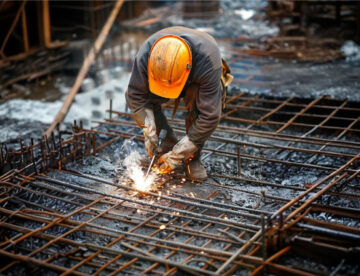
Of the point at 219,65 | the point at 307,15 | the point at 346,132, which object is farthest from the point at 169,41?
the point at 307,15

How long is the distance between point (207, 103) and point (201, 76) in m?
0.29

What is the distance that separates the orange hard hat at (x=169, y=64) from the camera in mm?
4392

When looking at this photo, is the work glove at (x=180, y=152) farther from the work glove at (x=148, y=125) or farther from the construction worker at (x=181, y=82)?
the work glove at (x=148, y=125)

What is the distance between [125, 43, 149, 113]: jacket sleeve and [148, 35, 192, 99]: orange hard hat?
0.18 meters

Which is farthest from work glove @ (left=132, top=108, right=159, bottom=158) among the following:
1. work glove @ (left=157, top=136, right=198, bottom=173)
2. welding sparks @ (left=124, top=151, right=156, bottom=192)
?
welding sparks @ (left=124, top=151, right=156, bottom=192)

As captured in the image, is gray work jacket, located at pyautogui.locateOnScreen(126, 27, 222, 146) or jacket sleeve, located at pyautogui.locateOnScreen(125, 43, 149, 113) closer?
gray work jacket, located at pyautogui.locateOnScreen(126, 27, 222, 146)

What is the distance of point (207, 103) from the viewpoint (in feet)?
15.3

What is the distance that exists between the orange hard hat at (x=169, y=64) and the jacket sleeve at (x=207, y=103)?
233mm

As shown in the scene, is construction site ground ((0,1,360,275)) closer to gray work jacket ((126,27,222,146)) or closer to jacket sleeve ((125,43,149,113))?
gray work jacket ((126,27,222,146))

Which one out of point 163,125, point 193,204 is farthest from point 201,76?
point 193,204

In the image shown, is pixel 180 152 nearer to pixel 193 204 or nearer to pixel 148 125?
pixel 148 125

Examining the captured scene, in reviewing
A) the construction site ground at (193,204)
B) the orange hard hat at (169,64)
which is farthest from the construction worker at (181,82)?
the construction site ground at (193,204)

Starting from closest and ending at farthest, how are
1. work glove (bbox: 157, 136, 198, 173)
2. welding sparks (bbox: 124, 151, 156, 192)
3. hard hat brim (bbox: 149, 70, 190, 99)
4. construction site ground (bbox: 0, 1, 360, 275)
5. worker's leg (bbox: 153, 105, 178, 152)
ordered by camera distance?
1. construction site ground (bbox: 0, 1, 360, 275)
2. hard hat brim (bbox: 149, 70, 190, 99)
3. work glove (bbox: 157, 136, 198, 173)
4. welding sparks (bbox: 124, 151, 156, 192)
5. worker's leg (bbox: 153, 105, 178, 152)

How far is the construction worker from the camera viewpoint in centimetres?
445
